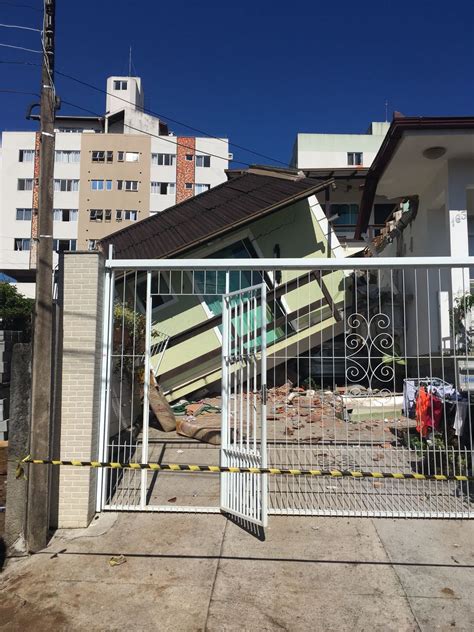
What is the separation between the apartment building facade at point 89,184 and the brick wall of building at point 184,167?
0.09 meters

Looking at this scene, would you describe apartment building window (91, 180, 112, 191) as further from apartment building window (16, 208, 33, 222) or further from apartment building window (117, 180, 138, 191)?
apartment building window (16, 208, 33, 222)

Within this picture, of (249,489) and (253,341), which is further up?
(253,341)

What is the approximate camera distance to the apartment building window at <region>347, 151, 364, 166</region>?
3847cm

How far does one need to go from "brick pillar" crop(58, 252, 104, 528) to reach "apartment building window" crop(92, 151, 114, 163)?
39925 millimetres

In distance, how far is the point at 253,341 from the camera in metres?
4.92

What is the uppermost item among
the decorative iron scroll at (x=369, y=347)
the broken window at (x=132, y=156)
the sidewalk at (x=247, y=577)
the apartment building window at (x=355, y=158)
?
the broken window at (x=132, y=156)

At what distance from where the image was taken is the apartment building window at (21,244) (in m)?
40.8

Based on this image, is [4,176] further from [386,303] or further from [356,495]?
[356,495]

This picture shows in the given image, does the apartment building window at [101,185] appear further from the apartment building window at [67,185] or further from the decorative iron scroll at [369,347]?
the decorative iron scroll at [369,347]

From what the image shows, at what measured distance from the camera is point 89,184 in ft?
135

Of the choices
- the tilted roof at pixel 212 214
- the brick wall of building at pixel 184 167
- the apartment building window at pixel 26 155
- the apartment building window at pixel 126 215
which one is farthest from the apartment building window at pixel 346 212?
the apartment building window at pixel 26 155

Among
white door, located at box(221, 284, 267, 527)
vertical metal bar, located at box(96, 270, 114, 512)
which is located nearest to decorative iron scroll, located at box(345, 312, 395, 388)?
white door, located at box(221, 284, 267, 527)

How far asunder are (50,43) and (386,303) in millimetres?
9497

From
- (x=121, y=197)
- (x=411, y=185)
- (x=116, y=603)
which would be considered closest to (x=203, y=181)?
(x=121, y=197)
